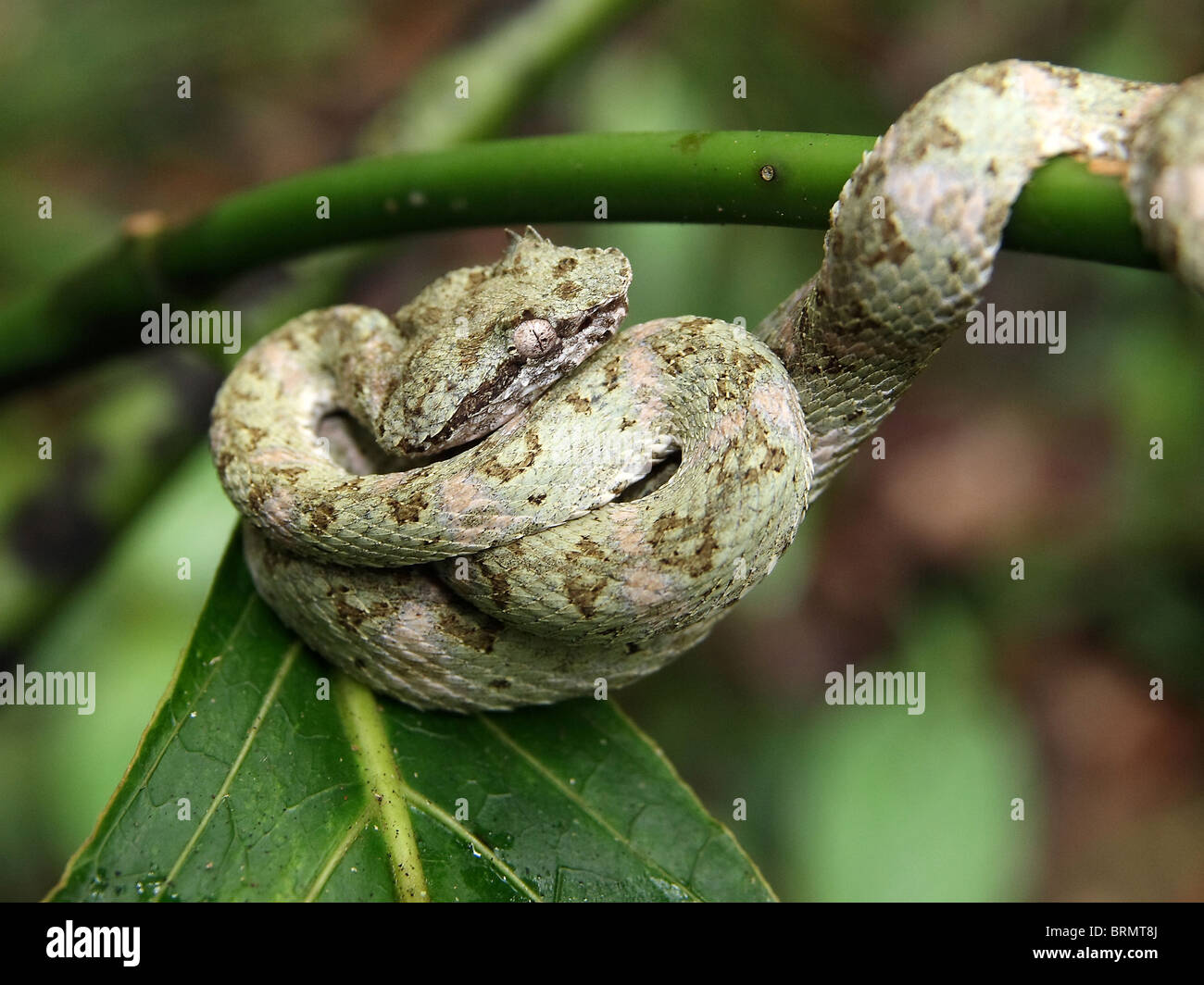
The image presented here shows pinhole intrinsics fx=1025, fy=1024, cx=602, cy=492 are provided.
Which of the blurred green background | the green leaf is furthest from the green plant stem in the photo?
the green leaf

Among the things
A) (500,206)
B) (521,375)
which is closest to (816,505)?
(521,375)

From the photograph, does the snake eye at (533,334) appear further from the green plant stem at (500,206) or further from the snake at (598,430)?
the green plant stem at (500,206)

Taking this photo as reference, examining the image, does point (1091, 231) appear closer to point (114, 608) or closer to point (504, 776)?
point (504, 776)

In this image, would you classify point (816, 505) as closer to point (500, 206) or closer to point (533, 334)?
point (533, 334)

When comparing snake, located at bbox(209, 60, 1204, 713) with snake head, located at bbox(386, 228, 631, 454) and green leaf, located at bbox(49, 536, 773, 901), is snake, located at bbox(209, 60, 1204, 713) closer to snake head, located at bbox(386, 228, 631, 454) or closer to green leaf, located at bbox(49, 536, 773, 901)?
snake head, located at bbox(386, 228, 631, 454)
